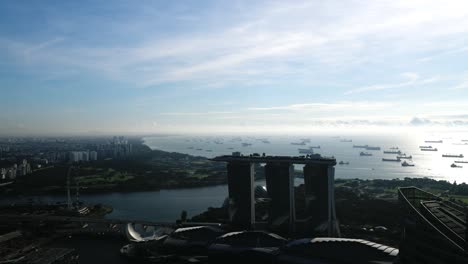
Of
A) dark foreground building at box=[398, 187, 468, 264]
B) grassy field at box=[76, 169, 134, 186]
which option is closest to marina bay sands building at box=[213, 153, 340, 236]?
dark foreground building at box=[398, 187, 468, 264]

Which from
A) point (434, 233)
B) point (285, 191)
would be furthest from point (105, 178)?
point (434, 233)

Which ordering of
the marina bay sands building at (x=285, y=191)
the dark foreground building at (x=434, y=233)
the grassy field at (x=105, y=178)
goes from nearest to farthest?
1. the dark foreground building at (x=434, y=233)
2. the marina bay sands building at (x=285, y=191)
3. the grassy field at (x=105, y=178)

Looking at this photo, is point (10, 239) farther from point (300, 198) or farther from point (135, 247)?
point (300, 198)

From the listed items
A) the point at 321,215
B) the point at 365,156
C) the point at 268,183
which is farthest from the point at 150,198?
the point at 365,156

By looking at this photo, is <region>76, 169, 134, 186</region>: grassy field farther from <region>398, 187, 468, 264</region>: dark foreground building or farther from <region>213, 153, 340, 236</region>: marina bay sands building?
<region>398, 187, 468, 264</region>: dark foreground building

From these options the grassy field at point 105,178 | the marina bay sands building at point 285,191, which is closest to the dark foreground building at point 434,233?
the marina bay sands building at point 285,191

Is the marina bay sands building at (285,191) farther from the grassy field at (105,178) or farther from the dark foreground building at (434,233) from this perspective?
the grassy field at (105,178)

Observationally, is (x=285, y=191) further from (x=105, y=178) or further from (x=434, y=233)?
(x=105, y=178)
